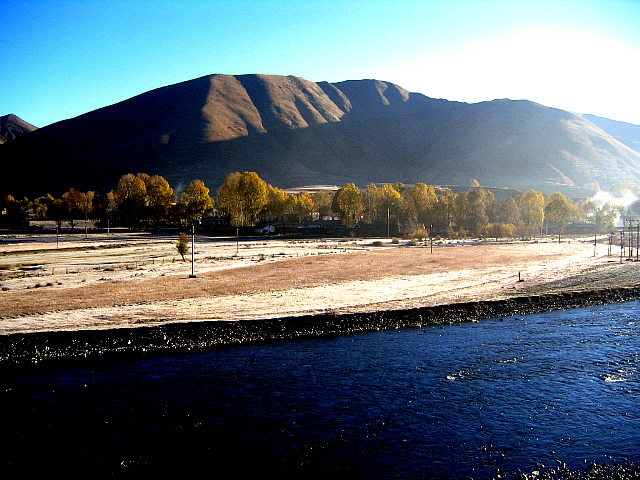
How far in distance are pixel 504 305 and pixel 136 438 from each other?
26.9 meters

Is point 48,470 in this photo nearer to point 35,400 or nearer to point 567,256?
point 35,400

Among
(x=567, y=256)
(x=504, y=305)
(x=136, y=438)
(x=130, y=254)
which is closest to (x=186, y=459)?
(x=136, y=438)

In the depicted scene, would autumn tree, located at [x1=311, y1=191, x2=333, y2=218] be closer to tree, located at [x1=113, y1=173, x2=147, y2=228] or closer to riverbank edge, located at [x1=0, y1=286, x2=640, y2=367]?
tree, located at [x1=113, y1=173, x2=147, y2=228]

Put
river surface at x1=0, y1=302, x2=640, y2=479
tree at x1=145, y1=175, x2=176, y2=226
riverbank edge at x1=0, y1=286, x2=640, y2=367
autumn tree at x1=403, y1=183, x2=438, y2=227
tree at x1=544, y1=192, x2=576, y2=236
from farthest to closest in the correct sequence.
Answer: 1. tree at x1=145, y1=175, x2=176, y2=226
2. tree at x1=544, y1=192, x2=576, y2=236
3. autumn tree at x1=403, y1=183, x2=438, y2=227
4. riverbank edge at x1=0, y1=286, x2=640, y2=367
5. river surface at x1=0, y1=302, x2=640, y2=479

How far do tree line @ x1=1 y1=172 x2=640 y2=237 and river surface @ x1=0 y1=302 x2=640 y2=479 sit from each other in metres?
91.8

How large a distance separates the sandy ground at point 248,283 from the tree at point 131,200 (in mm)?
83755

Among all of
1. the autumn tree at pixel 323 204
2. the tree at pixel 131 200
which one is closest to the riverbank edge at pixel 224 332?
the autumn tree at pixel 323 204

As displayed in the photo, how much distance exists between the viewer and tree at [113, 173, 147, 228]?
5965 inches

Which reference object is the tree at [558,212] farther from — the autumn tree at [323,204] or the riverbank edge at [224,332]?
the riverbank edge at [224,332]

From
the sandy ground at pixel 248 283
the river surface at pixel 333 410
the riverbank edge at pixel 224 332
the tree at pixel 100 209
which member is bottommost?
the river surface at pixel 333 410

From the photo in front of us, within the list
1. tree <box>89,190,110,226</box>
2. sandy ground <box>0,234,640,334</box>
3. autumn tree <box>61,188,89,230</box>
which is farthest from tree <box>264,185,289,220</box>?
sandy ground <box>0,234,640,334</box>

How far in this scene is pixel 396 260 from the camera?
6359 cm

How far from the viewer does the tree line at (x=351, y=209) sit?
132 meters

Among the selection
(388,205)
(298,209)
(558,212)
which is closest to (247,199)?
(298,209)
